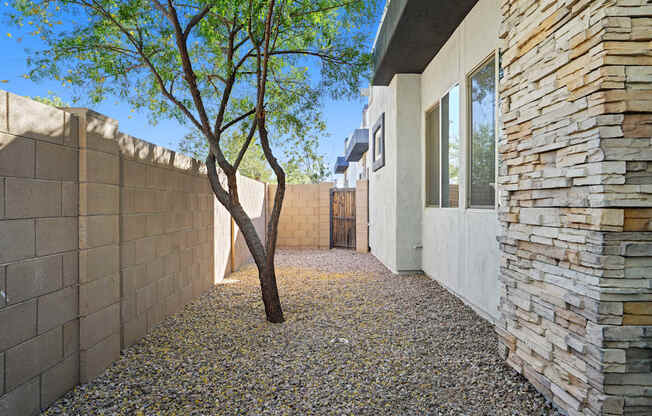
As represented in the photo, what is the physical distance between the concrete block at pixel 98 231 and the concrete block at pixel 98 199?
4cm

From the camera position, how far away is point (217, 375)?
257cm

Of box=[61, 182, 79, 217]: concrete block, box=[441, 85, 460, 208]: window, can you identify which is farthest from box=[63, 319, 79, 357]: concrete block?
box=[441, 85, 460, 208]: window

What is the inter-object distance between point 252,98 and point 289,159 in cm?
99

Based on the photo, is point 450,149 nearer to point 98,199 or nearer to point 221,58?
point 221,58

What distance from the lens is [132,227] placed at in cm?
309

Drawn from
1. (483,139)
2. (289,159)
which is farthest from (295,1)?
(483,139)

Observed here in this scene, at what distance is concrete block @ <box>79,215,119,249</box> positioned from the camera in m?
2.39

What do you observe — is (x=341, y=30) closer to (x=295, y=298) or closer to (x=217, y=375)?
(x=295, y=298)

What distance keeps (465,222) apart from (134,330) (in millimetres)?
3504

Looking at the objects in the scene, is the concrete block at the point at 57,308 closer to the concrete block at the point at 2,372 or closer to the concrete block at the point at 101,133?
the concrete block at the point at 2,372

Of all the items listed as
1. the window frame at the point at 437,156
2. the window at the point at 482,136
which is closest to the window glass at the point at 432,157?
the window frame at the point at 437,156

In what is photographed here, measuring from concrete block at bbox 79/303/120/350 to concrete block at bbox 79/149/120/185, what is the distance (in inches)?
35.4

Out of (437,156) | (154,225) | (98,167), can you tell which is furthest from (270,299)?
(437,156)

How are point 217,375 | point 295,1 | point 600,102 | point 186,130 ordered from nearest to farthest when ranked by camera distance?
point 600,102 → point 217,375 → point 295,1 → point 186,130
